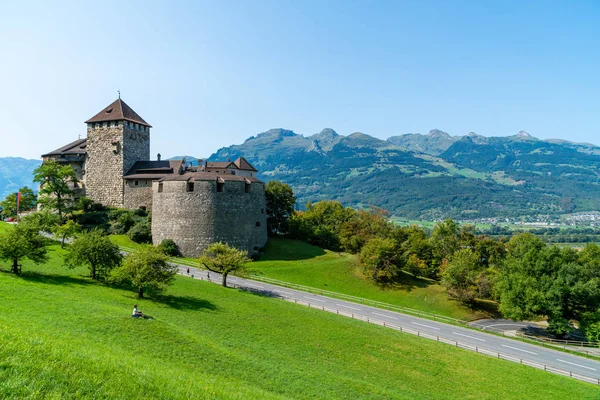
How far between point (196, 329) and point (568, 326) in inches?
1773

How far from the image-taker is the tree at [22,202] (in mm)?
67188

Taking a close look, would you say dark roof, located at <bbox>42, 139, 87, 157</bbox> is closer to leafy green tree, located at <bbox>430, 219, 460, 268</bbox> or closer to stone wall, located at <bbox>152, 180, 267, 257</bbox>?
stone wall, located at <bbox>152, 180, 267, 257</bbox>

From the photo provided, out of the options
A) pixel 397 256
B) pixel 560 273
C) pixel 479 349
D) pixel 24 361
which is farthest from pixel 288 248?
pixel 24 361

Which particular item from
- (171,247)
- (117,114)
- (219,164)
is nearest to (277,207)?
(219,164)

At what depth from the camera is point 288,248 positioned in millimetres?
67188

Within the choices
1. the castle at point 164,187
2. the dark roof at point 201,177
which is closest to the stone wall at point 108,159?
the castle at point 164,187

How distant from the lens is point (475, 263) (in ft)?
214

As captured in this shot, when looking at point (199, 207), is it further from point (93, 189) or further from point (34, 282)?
point (34, 282)

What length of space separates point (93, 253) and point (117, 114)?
43822 millimetres

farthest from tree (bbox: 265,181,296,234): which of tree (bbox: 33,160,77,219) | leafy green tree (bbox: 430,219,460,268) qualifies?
tree (bbox: 33,160,77,219)

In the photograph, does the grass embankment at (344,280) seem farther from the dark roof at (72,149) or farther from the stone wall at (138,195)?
the dark roof at (72,149)

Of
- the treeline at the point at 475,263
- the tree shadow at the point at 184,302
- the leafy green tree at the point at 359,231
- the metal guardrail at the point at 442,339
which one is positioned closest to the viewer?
the tree shadow at the point at 184,302

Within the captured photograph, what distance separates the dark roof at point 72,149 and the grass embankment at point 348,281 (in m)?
43.7

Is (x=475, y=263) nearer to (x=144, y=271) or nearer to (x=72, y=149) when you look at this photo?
(x=144, y=271)
